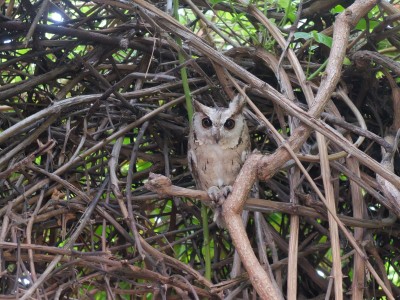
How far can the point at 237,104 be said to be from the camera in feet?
6.66

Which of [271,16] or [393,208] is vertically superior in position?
[271,16]

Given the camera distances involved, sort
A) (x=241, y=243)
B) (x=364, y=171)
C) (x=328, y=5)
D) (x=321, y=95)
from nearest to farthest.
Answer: (x=241, y=243), (x=321, y=95), (x=364, y=171), (x=328, y=5)

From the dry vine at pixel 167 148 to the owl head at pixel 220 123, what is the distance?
0.04m

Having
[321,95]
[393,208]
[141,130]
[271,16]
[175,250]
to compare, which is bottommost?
[175,250]

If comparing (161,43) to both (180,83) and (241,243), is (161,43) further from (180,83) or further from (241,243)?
(241,243)

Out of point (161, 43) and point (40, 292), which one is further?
point (161, 43)

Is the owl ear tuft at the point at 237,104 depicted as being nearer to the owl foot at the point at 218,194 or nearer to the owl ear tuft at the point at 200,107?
the owl ear tuft at the point at 200,107

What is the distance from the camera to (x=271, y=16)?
2.18m

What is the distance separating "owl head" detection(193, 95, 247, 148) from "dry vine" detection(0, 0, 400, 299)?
4 centimetres

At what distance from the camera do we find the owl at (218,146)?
209 centimetres

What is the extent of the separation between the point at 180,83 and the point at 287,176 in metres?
0.42

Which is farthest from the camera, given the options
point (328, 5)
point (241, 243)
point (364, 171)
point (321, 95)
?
point (328, 5)

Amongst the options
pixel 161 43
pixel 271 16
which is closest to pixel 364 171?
pixel 271 16

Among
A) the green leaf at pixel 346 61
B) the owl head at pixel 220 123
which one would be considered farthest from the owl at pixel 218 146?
the green leaf at pixel 346 61
